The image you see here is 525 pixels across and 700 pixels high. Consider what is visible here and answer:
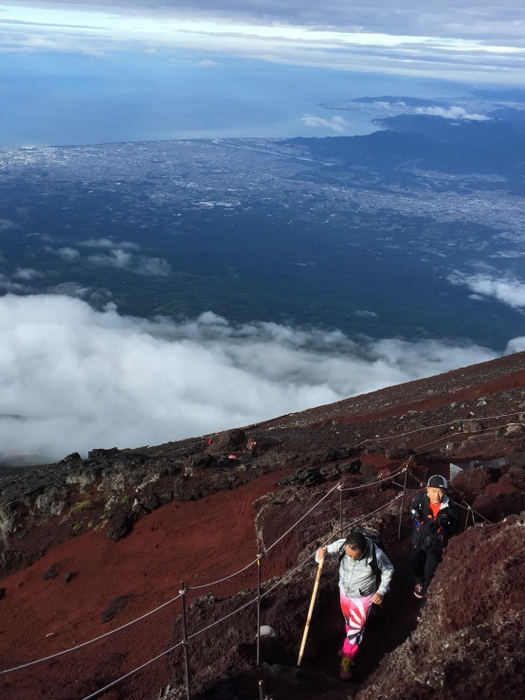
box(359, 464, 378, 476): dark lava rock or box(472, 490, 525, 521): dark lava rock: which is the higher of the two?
box(472, 490, 525, 521): dark lava rock

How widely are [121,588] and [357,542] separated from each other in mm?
7532

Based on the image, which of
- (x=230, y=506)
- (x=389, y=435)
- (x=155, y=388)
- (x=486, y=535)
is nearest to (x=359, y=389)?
(x=155, y=388)

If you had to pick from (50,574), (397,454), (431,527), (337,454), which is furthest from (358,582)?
(50,574)

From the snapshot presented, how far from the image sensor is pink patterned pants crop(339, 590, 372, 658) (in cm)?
655

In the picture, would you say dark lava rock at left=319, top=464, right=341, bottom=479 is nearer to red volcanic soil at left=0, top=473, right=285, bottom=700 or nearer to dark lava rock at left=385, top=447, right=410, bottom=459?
red volcanic soil at left=0, top=473, right=285, bottom=700

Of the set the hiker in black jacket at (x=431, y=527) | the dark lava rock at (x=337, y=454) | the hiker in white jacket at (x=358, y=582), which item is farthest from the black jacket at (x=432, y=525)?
the dark lava rock at (x=337, y=454)

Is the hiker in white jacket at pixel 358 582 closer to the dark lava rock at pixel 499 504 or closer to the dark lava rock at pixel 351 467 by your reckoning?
the dark lava rock at pixel 499 504

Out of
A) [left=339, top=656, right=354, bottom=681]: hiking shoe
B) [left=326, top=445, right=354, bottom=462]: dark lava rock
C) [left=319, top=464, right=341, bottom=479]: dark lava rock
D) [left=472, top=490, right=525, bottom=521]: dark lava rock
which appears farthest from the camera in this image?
[left=326, top=445, right=354, bottom=462]: dark lava rock

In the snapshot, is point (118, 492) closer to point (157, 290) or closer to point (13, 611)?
point (13, 611)

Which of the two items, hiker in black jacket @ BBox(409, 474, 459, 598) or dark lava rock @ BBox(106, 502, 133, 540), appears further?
dark lava rock @ BBox(106, 502, 133, 540)

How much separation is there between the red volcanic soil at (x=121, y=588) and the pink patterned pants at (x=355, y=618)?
7.92ft

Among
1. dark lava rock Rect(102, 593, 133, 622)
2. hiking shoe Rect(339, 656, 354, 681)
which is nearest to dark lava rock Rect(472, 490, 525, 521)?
hiking shoe Rect(339, 656, 354, 681)

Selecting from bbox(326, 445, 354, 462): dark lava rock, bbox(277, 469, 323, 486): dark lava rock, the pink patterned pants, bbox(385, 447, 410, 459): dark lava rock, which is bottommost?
bbox(326, 445, 354, 462): dark lava rock

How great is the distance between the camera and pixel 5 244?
604ft
